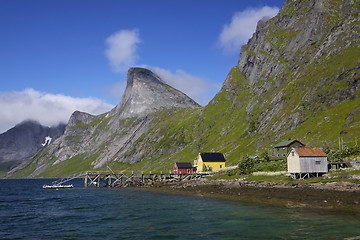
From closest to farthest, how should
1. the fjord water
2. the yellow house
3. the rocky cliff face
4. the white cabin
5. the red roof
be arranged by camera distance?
the fjord water → the white cabin → the red roof → the yellow house → the rocky cliff face

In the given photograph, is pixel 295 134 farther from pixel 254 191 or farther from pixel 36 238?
pixel 36 238

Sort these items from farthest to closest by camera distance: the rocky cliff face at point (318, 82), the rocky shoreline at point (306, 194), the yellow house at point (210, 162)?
1. the rocky cliff face at point (318, 82)
2. the yellow house at point (210, 162)
3. the rocky shoreline at point (306, 194)

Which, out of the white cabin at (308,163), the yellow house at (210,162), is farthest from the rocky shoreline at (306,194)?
the yellow house at (210,162)

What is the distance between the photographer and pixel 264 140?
155625 mm

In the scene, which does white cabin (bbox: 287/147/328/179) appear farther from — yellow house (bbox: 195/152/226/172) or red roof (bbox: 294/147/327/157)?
yellow house (bbox: 195/152/226/172)

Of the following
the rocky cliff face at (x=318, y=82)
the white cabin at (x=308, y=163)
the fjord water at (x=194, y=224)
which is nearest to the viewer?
the fjord water at (x=194, y=224)

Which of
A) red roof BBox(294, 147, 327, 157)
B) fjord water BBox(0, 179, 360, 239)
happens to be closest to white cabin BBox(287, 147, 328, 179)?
red roof BBox(294, 147, 327, 157)

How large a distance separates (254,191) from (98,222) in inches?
1411

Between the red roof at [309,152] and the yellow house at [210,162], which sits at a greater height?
the red roof at [309,152]

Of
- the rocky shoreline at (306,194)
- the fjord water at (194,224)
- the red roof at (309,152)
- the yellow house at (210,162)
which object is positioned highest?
the red roof at (309,152)

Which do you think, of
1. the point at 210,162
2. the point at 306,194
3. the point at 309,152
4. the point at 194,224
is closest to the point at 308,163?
the point at 309,152

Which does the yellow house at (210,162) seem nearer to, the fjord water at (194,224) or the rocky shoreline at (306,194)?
the rocky shoreline at (306,194)

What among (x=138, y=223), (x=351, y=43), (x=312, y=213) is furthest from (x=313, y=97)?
(x=138, y=223)

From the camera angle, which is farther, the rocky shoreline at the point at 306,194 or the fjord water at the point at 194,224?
the rocky shoreline at the point at 306,194
